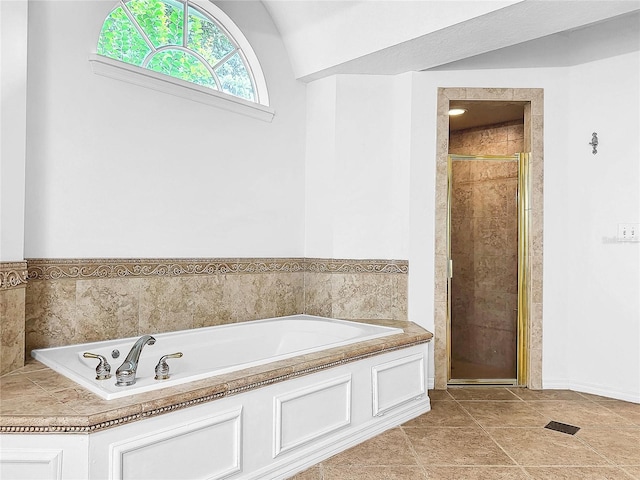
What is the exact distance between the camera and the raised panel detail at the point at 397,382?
2.92 m

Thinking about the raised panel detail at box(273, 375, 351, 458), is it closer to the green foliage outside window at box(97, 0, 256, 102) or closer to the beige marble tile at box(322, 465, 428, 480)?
the beige marble tile at box(322, 465, 428, 480)

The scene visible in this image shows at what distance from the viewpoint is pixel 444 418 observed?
317 cm

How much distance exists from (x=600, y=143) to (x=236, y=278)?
2850mm

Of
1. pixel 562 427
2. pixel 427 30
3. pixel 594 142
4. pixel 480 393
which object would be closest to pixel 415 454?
pixel 562 427

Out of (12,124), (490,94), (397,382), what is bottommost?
(397,382)

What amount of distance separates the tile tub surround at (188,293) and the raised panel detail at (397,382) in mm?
649

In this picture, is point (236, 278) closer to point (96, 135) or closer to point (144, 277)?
point (144, 277)

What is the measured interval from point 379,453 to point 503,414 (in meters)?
1.07

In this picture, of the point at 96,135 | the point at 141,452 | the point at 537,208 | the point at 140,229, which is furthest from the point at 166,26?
the point at 537,208

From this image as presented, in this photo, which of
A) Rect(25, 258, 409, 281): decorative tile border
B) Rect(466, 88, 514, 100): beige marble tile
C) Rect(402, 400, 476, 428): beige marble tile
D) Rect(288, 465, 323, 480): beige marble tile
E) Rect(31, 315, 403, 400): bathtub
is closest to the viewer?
Rect(31, 315, 403, 400): bathtub

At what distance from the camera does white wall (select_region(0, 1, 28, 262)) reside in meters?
2.29

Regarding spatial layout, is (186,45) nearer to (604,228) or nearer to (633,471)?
(604,228)

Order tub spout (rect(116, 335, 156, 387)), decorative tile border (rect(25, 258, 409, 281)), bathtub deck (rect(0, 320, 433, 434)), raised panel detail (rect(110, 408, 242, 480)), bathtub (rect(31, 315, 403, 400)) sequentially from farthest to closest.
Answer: decorative tile border (rect(25, 258, 409, 281)) → bathtub (rect(31, 315, 403, 400)) → tub spout (rect(116, 335, 156, 387)) → raised panel detail (rect(110, 408, 242, 480)) → bathtub deck (rect(0, 320, 433, 434))

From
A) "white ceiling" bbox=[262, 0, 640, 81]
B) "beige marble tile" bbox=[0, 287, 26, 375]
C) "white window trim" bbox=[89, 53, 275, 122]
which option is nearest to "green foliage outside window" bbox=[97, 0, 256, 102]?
"white window trim" bbox=[89, 53, 275, 122]
